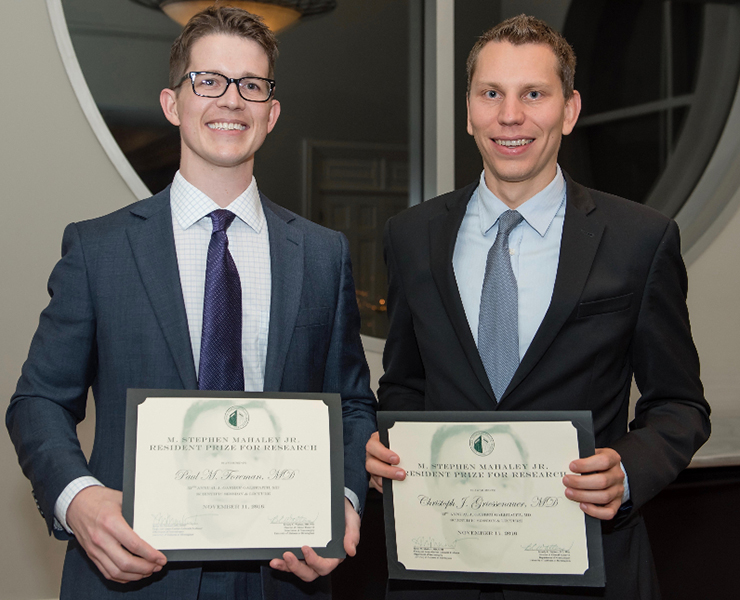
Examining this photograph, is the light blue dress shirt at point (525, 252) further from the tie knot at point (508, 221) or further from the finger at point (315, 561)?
the finger at point (315, 561)

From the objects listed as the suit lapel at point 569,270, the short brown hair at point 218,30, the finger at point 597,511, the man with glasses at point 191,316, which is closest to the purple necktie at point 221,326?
the man with glasses at point 191,316

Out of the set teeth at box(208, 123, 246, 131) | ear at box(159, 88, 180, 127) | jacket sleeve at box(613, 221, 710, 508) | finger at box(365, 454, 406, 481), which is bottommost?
finger at box(365, 454, 406, 481)

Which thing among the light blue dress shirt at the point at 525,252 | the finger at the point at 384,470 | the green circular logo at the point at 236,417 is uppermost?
the light blue dress shirt at the point at 525,252

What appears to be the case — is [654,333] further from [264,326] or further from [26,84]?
[26,84]

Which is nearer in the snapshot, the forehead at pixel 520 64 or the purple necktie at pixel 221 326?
the purple necktie at pixel 221 326

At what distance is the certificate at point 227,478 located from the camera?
3.86ft

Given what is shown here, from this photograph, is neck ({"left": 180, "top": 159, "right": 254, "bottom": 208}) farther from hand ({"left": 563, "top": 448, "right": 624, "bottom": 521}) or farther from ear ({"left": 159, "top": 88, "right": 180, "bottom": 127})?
hand ({"left": 563, "top": 448, "right": 624, "bottom": 521})

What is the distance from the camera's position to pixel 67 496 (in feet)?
4.00

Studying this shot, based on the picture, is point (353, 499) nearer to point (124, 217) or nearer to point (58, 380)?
point (58, 380)

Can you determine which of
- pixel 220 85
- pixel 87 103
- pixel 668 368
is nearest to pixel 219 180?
pixel 220 85

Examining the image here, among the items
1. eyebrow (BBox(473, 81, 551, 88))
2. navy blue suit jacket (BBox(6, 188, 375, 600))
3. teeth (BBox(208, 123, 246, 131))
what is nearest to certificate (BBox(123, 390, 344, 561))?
navy blue suit jacket (BBox(6, 188, 375, 600))

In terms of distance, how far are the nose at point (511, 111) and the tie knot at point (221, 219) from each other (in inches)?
21.1

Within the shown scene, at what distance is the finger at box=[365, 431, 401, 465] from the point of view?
1278mm

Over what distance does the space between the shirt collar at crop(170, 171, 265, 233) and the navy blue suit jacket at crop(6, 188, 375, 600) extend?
27 millimetres
